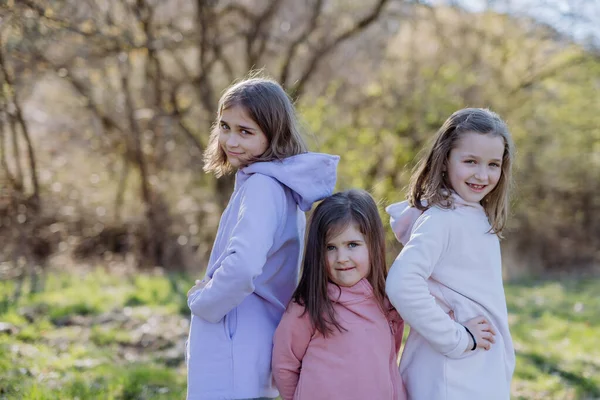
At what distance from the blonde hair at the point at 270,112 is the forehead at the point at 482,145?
65 cm

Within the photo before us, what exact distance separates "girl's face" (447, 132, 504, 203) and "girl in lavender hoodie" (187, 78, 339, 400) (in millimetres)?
504

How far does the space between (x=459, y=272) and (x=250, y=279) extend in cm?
79

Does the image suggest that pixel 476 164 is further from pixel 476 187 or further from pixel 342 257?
pixel 342 257

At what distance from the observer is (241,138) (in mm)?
2615

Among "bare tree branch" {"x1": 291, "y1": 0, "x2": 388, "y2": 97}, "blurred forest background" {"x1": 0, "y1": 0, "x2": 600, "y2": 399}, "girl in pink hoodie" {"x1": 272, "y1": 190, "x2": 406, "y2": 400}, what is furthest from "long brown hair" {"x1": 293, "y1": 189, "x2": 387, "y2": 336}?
"bare tree branch" {"x1": 291, "y1": 0, "x2": 388, "y2": 97}

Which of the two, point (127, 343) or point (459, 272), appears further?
point (127, 343)

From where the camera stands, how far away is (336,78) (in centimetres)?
1116

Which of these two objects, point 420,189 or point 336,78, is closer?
point 420,189

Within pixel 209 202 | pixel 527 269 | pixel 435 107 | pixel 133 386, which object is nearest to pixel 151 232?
pixel 209 202

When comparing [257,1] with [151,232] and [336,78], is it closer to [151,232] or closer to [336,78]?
[336,78]

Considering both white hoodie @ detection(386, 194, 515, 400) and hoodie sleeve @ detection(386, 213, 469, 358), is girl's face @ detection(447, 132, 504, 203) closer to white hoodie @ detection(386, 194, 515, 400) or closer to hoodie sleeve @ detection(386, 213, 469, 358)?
white hoodie @ detection(386, 194, 515, 400)

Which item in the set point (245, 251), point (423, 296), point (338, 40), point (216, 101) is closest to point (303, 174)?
point (245, 251)

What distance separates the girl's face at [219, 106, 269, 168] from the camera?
103 inches

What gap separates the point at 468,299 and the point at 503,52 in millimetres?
11185
